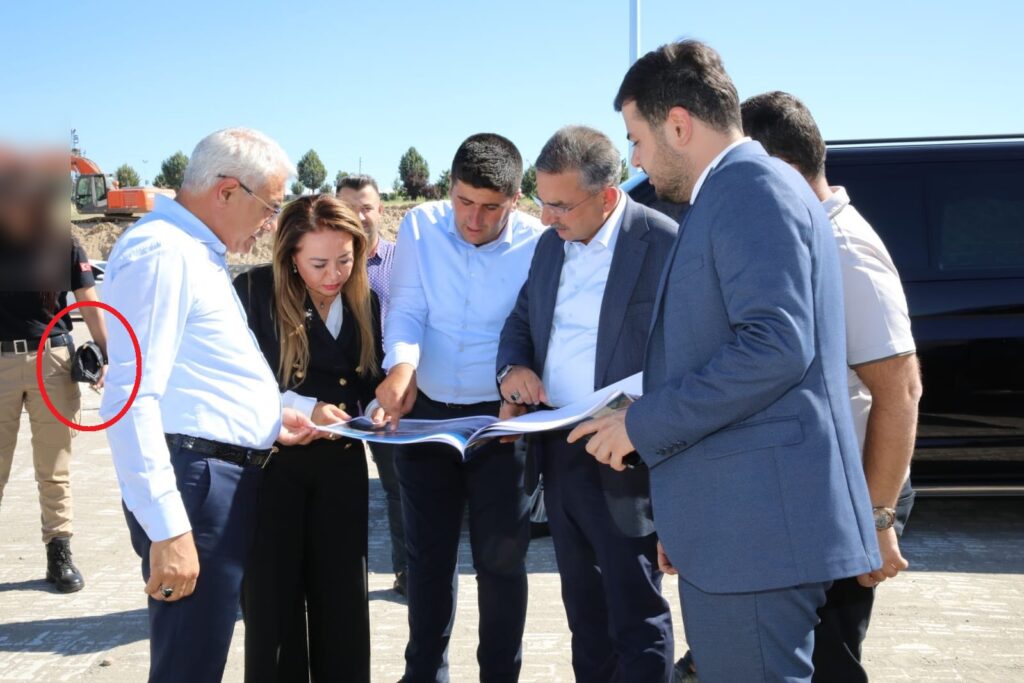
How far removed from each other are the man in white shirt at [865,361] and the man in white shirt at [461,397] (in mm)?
1155

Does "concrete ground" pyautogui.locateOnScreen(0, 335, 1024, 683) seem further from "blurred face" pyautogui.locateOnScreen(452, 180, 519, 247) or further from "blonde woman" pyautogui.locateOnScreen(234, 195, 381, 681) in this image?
"blurred face" pyautogui.locateOnScreen(452, 180, 519, 247)

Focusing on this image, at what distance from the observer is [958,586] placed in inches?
190

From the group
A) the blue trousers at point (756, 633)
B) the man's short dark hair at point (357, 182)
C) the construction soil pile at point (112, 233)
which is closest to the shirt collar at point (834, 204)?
the blue trousers at point (756, 633)

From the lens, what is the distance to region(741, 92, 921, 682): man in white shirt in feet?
7.82

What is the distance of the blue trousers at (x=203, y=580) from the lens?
238 centimetres

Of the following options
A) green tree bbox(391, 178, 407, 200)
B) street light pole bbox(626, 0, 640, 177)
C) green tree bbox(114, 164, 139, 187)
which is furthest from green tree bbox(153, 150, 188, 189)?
street light pole bbox(626, 0, 640, 177)

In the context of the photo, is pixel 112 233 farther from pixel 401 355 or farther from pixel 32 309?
pixel 401 355

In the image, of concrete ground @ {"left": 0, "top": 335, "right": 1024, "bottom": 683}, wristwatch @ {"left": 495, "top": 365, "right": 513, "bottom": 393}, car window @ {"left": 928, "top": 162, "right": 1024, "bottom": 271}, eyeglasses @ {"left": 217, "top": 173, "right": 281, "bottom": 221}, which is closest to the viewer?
eyeglasses @ {"left": 217, "top": 173, "right": 281, "bottom": 221}

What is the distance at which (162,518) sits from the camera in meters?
2.23

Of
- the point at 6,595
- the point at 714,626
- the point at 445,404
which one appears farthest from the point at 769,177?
the point at 6,595

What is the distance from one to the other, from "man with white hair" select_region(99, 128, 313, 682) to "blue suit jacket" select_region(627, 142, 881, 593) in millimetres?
1098

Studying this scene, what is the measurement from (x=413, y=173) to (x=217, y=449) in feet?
160

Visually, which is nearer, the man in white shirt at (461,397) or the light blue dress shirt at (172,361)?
the light blue dress shirt at (172,361)

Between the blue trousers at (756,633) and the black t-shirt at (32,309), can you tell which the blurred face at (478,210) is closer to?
the blue trousers at (756,633)
